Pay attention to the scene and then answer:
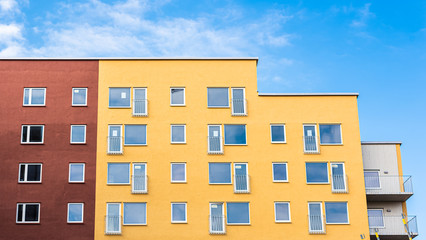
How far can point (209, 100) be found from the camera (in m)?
49.2

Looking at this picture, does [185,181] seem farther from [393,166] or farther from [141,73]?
[393,166]

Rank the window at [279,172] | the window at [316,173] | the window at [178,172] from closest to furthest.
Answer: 1. the window at [178,172]
2. the window at [279,172]
3. the window at [316,173]

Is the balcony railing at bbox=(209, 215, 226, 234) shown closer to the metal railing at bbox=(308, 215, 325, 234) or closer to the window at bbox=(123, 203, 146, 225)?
the window at bbox=(123, 203, 146, 225)

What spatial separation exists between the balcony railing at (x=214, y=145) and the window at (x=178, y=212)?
14.6 feet

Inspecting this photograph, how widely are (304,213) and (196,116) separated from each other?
10629mm

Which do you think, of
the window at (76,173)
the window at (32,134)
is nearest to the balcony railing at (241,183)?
the window at (76,173)

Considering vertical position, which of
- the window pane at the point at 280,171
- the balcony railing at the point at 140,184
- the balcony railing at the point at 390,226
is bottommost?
the balcony railing at the point at 390,226

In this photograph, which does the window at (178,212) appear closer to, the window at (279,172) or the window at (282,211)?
the window at (282,211)

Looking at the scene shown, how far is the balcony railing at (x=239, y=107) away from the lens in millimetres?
48688

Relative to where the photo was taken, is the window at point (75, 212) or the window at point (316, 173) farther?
the window at point (316, 173)

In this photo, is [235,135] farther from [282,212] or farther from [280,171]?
[282,212]

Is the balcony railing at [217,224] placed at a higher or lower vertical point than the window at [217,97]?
lower

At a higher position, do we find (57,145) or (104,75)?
(104,75)

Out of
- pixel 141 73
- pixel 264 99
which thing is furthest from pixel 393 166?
pixel 141 73
